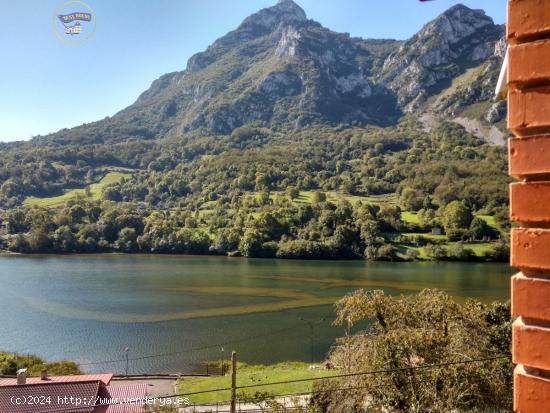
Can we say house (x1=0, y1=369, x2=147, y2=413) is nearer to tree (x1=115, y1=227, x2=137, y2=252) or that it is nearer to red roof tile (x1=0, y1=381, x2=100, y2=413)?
red roof tile (x1=0, y1=381, x2=100, y2=413)

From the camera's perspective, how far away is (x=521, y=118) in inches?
71.4

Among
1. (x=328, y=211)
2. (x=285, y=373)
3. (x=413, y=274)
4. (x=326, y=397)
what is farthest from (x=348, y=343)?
(x=328, y=211)

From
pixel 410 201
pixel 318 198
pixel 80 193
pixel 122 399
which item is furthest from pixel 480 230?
pixel 80 193

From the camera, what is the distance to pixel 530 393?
1.77 m

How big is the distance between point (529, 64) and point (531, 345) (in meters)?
1.10

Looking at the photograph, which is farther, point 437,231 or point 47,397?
point 437,231

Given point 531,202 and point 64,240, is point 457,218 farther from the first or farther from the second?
point 531,202

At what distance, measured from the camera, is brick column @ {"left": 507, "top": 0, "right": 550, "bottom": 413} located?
1761mm

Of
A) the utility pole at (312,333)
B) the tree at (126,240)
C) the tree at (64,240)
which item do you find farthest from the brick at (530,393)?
the tree at (64,240)

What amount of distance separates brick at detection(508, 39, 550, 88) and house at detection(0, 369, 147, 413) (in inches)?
811

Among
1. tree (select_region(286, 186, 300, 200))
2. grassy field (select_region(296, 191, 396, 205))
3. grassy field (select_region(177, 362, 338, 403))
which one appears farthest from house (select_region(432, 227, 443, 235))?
grassy field (select_region(177, 362, 338, 403))

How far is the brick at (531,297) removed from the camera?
1.75m

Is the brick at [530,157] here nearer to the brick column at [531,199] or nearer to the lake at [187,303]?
the brick column at [531,199]

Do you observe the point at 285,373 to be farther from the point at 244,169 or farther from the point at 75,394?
the point at 244,169
